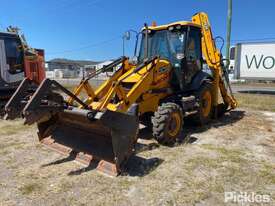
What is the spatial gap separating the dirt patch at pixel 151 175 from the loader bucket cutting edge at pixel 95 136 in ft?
0.64

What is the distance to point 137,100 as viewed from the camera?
5930mm

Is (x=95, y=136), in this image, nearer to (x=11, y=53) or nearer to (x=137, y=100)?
(x=137, y=100)

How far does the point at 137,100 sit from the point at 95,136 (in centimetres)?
123

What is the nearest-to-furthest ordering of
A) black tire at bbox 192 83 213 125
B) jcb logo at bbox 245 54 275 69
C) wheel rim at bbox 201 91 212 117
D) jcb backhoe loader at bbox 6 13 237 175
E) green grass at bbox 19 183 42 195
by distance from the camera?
green grass at bbox 19 183 42 195
jcb backhoe loader at bbox 6 13 237 175
black tire at bbox 192 83 213 125
wheel rim at bbox 201 91 212 117
jcb logo at bbox 245 54 275 69

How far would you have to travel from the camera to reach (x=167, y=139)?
227 inches

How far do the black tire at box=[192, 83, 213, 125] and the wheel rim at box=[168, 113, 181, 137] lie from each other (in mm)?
1302

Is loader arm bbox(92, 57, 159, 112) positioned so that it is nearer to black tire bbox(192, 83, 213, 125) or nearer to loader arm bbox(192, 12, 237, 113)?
black tire bbox(192, 83, 213, 125)

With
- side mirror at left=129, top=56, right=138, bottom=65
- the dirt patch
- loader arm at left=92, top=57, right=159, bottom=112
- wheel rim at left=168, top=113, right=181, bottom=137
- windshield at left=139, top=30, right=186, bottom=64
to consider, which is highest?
windshield at left=139, top=30, right=186, bottom=64

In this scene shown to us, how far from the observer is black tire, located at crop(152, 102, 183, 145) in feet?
18.5

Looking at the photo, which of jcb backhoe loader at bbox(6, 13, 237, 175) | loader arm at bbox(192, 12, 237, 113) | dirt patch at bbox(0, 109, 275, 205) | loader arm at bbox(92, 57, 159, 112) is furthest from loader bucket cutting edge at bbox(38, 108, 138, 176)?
loader arm at bbox(192, 12, 237, 113)

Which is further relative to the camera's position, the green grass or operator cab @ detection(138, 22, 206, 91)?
operator cab @ detection(138, 22, 206, 91)

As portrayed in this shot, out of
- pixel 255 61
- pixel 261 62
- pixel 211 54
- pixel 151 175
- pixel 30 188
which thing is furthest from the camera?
Result: pixel 255 61

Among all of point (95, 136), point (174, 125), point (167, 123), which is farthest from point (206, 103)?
point (95, 136)

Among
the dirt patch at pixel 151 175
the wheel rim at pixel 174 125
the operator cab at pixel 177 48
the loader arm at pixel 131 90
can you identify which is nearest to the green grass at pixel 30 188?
the dirt patch at pixel 151 175
